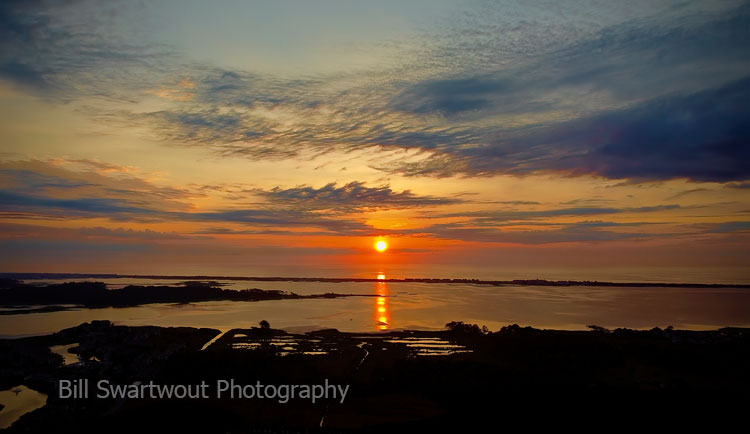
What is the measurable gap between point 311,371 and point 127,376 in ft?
30.6

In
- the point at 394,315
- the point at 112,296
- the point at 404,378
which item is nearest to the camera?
the point at 404,378

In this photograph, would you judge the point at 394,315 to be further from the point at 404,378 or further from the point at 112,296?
the point at 112,296

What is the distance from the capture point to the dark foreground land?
1716 cm

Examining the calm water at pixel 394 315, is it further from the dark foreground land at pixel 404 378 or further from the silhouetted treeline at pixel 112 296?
the dark foreground land at pixel 404 378

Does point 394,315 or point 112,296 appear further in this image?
point 112,296

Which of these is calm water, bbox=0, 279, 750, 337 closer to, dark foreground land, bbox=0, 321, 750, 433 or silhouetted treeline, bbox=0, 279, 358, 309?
silhouetted treeline, bbox=0, 279, 358, 309

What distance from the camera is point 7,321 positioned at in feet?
145

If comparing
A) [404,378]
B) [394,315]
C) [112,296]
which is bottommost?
[394,315]

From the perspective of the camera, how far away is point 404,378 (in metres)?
22.3

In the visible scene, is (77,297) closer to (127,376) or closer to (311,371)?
(127,376)

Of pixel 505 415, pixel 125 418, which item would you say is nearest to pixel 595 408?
pixel 505 415

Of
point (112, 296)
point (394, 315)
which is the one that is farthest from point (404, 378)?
point (112, 296)

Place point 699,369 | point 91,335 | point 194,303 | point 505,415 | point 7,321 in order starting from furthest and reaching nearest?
point 194,303 < point 7,321 < point 91,335 < point 699,369 < point 505,415

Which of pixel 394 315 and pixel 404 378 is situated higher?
pixel 404 378
